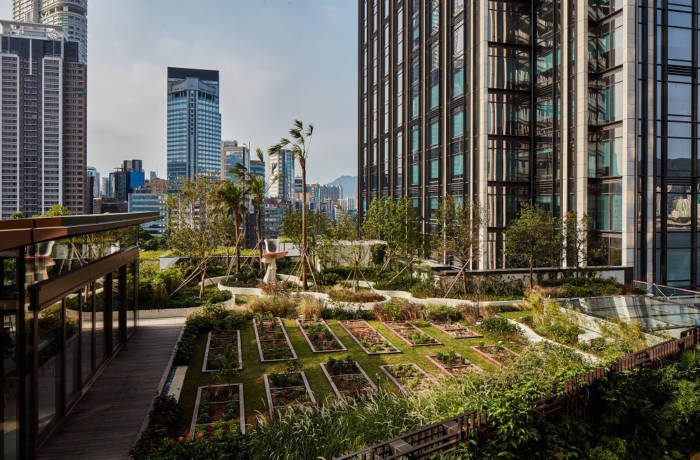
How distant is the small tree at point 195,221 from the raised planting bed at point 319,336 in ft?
22.4

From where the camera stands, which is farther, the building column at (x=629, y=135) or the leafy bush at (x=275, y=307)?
the building column at (x=629, y=135)

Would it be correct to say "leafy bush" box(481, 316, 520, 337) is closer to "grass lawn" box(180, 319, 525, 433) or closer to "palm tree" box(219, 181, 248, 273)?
"grass lawn" box(180, 319, 525, 433)

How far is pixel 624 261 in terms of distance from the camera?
25078mm

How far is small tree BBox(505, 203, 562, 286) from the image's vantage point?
23.4 m

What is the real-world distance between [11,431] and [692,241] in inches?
1252

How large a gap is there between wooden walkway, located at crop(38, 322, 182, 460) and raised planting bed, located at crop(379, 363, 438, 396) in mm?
5649

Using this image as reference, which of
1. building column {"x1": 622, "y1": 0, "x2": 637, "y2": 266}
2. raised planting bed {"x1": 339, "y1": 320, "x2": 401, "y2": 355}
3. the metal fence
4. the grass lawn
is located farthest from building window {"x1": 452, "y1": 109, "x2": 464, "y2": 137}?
the metal fence

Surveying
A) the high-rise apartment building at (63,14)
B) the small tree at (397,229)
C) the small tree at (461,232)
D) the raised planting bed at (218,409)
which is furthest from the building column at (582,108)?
the high-rise apartment building at (63,14)

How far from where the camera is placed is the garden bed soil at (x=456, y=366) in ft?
40.3

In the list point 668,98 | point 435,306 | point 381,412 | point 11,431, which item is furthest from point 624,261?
point 11,431

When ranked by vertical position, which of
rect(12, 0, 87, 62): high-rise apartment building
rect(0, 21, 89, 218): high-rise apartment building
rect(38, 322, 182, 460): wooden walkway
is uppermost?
rect(12, 0, 87, 62): high-rise apartment building

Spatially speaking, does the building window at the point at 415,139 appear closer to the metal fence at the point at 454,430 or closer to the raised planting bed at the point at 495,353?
the raised planting bed at the point at 495,353

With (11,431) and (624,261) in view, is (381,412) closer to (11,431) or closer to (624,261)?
(11,431)

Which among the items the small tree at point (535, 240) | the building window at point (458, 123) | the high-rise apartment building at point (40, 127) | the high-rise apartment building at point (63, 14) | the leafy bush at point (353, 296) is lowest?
the leafy bush at point (353, 296)
